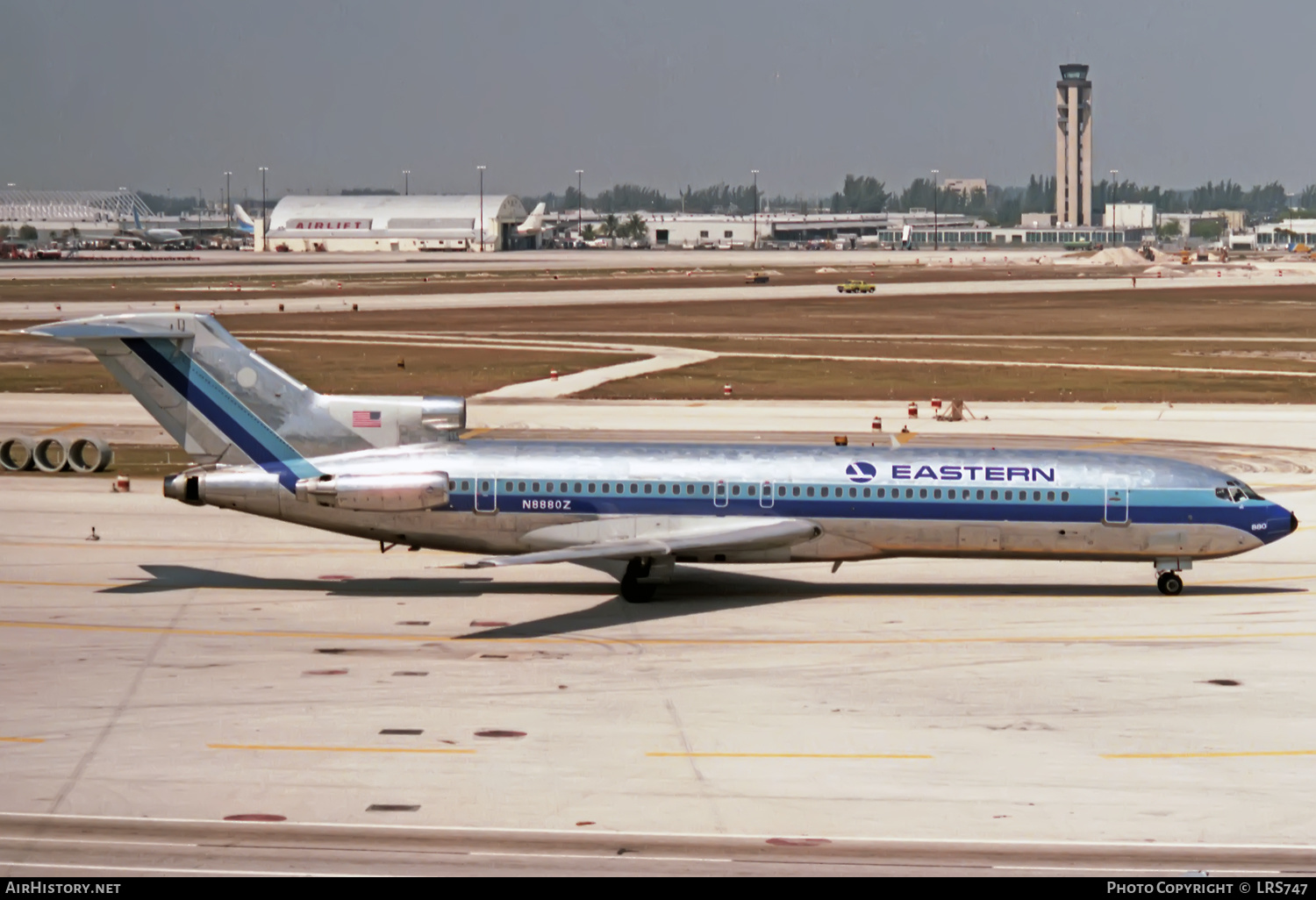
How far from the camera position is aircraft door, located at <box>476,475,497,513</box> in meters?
33.0

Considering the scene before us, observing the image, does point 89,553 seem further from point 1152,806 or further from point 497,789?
point 1152,806

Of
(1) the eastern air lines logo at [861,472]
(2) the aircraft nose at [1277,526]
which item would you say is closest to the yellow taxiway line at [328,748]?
(1) the eastern air lines logo at [861,472]

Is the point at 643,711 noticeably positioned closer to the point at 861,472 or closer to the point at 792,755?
the point at 792,755

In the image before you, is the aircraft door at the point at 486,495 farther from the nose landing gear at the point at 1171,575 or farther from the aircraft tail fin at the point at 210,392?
the nose landing gear at the point at 1171,575

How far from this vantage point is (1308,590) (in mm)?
34469

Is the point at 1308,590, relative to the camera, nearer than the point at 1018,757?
No

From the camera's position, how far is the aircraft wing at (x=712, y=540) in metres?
31.8

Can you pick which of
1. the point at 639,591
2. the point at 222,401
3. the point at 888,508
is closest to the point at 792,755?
the point at 639,591

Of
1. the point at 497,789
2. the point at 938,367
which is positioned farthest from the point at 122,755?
the point at 938,367

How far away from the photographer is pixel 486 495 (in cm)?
3303

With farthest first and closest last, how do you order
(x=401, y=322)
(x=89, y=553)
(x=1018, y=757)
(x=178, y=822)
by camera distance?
(x=401, y=322) < (x=89, y=553) < (x=1018, y=757) < (x=178, y=822)

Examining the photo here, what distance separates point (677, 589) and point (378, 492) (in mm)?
7059

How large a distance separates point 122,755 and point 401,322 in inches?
3181
